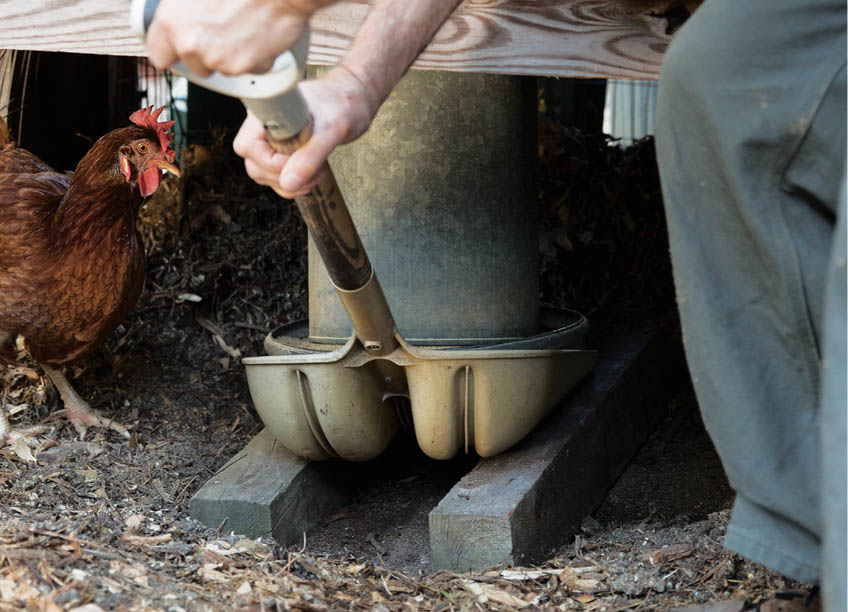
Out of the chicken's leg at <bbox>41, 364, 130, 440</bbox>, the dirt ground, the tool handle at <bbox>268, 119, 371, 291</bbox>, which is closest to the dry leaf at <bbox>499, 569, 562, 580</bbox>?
the dirt ground

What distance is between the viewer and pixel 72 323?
253cm

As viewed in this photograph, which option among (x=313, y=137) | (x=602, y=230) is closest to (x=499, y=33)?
(x=313, y=137)

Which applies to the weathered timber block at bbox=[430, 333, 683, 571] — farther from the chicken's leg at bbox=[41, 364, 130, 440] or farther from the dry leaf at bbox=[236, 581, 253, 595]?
the chicken's leg at bbox=[41, 364, 130, 440]

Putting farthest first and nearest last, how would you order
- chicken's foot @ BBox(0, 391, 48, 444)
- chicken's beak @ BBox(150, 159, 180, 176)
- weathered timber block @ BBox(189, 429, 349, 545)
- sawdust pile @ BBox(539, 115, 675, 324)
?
sawdust pile @ BBox(539, 115, 675, 324), chicken's beak @ BBox(150, 159, 180, 176), chicken's foot @ BBox(0, 391, 48, 444), weathered timber block @ BBox(189, 429, 349, 545)

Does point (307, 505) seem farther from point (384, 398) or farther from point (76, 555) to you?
point (76, 555)

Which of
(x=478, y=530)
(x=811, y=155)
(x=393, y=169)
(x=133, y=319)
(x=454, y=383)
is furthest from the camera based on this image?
(x=133, y=319)

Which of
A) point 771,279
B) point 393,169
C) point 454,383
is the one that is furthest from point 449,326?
point 771,279

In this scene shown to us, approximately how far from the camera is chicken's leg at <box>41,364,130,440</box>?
253 centimetres

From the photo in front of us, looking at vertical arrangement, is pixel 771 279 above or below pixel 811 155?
below

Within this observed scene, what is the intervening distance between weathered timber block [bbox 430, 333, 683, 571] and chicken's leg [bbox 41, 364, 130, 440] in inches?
42.5

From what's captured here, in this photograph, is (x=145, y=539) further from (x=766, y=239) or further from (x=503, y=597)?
(x=766, y=239)

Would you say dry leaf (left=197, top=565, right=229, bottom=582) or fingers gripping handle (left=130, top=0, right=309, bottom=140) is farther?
dry leaf (left=197, top=565, right=229, bottom=582)

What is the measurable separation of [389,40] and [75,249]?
1560 millimetres

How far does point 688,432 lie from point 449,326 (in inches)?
44.1
